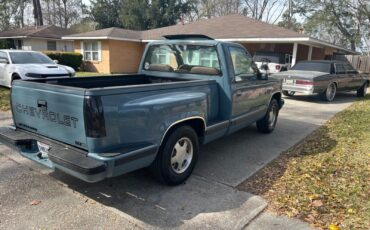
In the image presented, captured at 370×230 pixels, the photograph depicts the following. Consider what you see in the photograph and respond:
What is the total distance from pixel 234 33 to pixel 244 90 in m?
15.7

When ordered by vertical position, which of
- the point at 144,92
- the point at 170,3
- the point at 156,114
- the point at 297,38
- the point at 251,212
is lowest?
the point at 251,212

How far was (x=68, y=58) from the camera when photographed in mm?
23250

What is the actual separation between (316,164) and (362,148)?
1.55 metres

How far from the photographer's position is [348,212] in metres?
3.62

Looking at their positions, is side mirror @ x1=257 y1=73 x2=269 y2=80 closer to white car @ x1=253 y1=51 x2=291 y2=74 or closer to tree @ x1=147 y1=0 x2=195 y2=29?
white car @ x1=253 y1=51 x2=291 y2=74

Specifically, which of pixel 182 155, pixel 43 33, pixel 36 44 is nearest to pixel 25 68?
pixel 182 155

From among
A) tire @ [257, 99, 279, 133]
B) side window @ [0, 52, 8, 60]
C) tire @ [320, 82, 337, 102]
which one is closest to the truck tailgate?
tire @ [257, 99, 279, 133]

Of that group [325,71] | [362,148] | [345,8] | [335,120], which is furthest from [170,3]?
[362,148]

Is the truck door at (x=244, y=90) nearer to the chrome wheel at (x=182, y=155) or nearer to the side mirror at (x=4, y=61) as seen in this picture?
the chrome wheel at (x=182, y=155)

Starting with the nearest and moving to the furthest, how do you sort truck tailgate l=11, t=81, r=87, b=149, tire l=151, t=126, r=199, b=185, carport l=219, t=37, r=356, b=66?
truck tailgate l=11, t=81, r=87, b=149
tire l=151, t=126, r=199, b=185
carport l=219, t=37, r=356, b=66

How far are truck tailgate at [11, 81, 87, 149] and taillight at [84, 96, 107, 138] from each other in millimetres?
76

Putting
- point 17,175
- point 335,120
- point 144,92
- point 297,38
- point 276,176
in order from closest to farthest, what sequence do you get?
point 144,92
point 17,175
point 276,176
point 335,120
point 297,38

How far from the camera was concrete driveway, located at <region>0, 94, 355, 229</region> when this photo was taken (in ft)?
10.8

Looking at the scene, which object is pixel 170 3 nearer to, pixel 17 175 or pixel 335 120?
pixel 335 120
